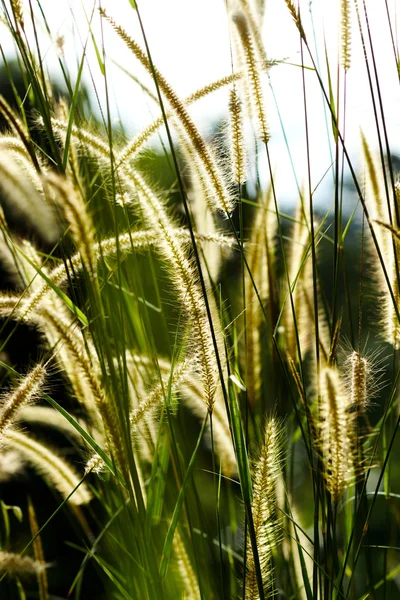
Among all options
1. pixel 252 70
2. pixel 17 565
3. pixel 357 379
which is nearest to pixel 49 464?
pixel 17 565

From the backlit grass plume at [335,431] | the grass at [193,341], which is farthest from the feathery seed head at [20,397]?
the backlit grass plume at [335,431]

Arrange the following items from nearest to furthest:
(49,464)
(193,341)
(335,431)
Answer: (335,431)
(193,341)
(49,464)

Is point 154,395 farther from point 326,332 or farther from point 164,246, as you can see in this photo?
point 326,332

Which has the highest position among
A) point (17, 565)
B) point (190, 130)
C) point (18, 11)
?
point (18, 11)

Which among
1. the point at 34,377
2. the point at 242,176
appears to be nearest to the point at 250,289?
the point at 242,176

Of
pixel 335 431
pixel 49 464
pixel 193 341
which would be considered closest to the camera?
pixel 335 431

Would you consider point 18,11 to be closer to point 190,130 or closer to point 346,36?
point 190,130

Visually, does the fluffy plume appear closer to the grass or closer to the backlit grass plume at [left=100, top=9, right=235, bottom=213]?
the grass

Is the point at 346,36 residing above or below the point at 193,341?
above

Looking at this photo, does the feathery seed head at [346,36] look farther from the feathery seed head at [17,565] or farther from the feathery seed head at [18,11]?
the feathery seed head at [17,565]

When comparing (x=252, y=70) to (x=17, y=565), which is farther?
(x=252, y=70)

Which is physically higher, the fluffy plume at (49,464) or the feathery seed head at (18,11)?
the feathery seed head at (18,11)

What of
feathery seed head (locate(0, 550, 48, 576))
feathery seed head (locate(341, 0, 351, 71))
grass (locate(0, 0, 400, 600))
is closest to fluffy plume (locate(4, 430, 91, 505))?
grass (locate(0, 0, 400, 600))

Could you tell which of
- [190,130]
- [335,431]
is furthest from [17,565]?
[190,130]
